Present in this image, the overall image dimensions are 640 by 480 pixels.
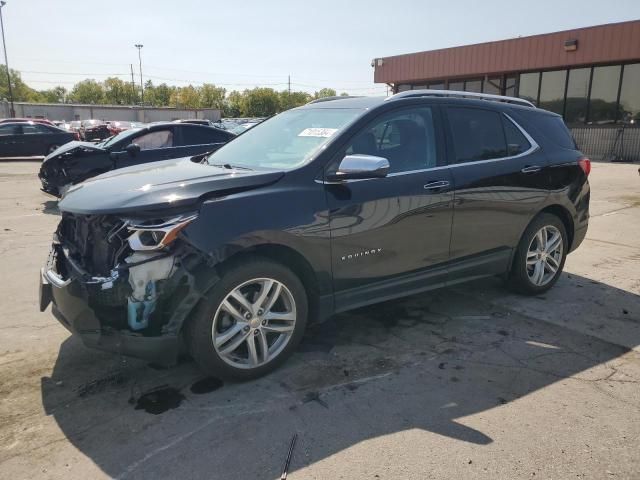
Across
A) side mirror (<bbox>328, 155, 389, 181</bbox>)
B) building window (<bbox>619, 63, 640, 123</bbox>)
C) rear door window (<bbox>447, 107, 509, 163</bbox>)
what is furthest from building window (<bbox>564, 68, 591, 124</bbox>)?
side mirror (<bbox>328, 155, 389, 181</bbox>)

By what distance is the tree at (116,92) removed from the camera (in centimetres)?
12544

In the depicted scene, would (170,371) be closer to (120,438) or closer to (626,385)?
(120,438)

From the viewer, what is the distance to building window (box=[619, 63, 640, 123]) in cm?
1975

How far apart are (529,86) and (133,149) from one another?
66.7 feet

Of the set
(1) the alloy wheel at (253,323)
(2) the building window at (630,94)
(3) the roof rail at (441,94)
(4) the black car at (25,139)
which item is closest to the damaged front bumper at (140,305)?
(1) the alloy wheel at (253,323)

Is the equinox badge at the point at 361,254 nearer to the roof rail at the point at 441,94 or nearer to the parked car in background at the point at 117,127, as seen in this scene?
A: the roof rail at the point at 441,94

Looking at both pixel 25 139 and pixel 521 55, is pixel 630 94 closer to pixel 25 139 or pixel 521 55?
pixel 521 55

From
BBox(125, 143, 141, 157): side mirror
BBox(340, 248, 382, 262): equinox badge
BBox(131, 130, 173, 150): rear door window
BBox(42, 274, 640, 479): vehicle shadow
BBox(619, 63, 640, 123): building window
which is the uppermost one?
BBox(619, 63, 640, 123): building window

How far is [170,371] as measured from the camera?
11.5ft

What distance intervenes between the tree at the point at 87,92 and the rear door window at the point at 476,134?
139 m

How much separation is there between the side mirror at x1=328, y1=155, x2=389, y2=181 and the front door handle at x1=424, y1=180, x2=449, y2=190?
609mm

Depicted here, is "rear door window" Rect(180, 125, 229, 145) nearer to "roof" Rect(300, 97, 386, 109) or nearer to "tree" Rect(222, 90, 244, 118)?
"roof" Rect(300, 97, 386, 109)

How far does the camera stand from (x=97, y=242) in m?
3.08

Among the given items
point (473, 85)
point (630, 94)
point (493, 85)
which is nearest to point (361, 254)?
point (630, 94)
